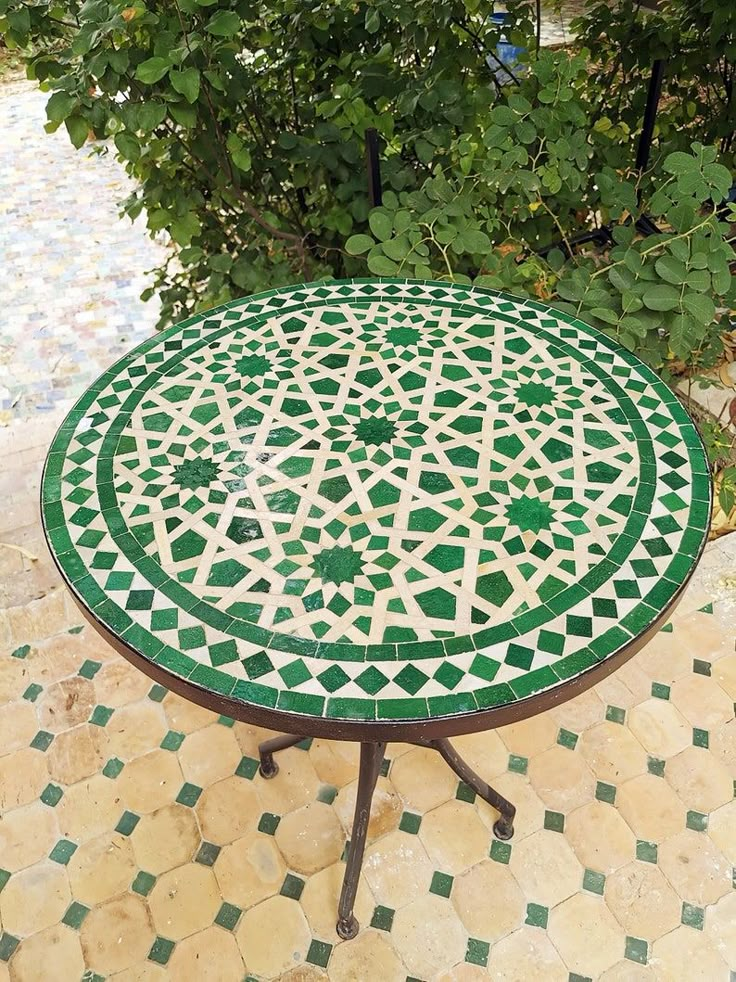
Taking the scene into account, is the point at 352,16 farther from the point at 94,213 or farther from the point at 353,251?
the point at 94,213

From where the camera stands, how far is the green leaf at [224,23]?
7.48 ft

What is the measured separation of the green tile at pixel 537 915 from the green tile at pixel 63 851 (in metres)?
1.11

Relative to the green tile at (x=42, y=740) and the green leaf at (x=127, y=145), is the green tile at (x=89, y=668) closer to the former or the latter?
the green tile at (x=42, y=740)

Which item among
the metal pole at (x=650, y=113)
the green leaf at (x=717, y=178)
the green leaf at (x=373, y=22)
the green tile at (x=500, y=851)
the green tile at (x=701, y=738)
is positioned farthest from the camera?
the metal pole at (x=650, y=113)

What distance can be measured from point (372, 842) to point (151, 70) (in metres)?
2.12

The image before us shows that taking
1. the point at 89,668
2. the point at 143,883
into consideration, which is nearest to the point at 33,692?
the point at 89,668

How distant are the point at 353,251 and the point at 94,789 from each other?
5.45 feet

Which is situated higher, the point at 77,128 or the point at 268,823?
the point at 77,128

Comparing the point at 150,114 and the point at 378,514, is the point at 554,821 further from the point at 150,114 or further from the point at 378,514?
the point at 150,114

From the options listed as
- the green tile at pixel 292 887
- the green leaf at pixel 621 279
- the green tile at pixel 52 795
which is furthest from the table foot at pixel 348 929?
the green leaf at pixel 621 279

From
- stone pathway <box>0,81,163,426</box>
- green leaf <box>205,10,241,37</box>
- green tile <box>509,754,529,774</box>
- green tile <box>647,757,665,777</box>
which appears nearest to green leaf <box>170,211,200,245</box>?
green leaf <box>205,10,241,37</box>

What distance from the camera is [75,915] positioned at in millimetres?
1915

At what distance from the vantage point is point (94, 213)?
560 cm

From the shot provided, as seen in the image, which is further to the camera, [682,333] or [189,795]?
[682,333]
